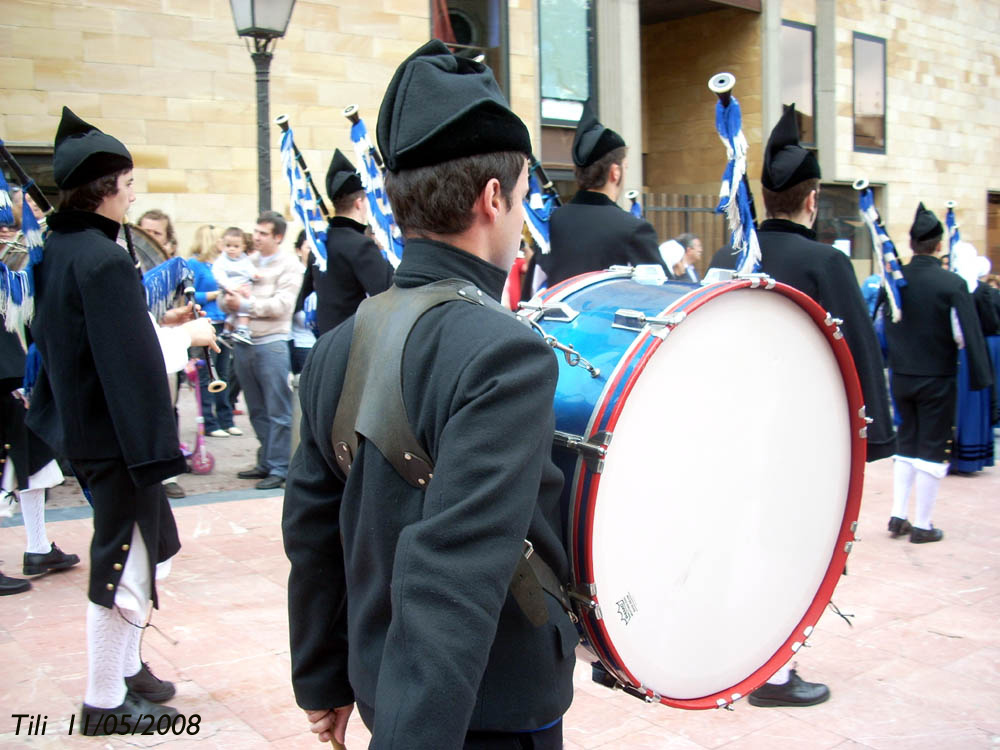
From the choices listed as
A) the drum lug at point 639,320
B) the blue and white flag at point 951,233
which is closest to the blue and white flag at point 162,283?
the drum lug at point 639,320

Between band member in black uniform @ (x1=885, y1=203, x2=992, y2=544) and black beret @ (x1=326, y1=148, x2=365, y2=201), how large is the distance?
11.9 feet

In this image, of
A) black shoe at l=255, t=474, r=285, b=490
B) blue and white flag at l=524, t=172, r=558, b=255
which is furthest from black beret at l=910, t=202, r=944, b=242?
black shoe at l=255, t=474, r=285, b=490

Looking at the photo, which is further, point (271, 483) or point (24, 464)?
point (271, 483)

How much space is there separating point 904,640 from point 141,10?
30.3ft

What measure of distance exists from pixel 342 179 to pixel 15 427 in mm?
2223

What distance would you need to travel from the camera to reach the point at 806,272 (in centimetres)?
353

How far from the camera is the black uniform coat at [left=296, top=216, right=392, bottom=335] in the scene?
224 inches

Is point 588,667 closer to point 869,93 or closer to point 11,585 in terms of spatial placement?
point 11,585

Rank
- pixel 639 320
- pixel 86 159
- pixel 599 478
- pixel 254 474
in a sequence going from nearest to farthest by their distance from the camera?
pixel 599 478 < pixel 639 320 < pixel 86 159 < pixel 254 474

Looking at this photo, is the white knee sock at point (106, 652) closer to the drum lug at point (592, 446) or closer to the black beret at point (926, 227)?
the drum lug at point (592, 446)

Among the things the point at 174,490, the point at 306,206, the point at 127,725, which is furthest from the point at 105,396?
the point at 174,490

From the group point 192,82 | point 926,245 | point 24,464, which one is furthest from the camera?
point 192,82

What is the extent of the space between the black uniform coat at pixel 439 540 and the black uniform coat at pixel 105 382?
149 cm

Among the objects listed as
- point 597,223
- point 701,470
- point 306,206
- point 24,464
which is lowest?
point 24,464
